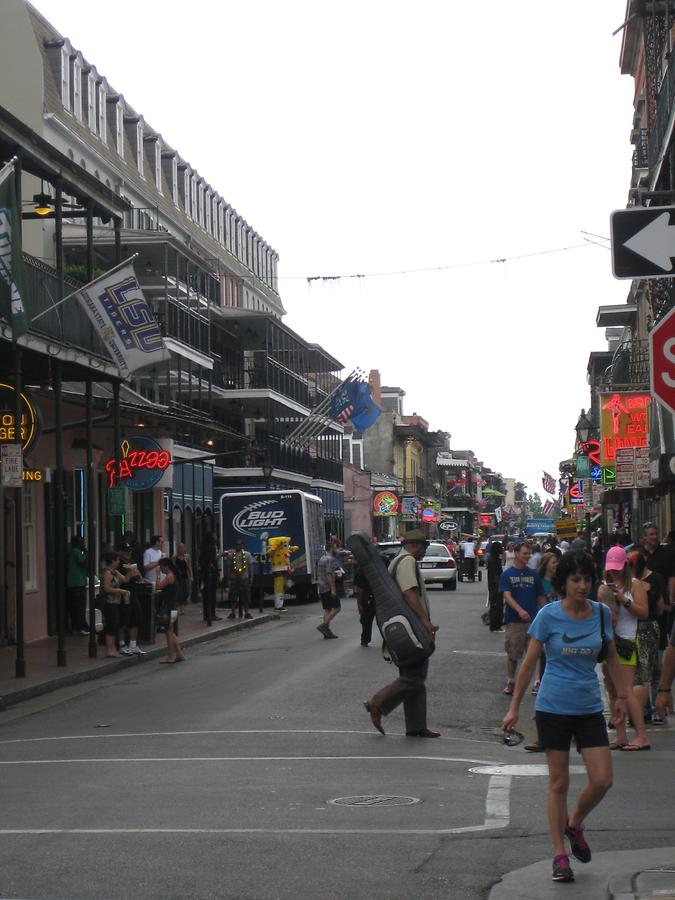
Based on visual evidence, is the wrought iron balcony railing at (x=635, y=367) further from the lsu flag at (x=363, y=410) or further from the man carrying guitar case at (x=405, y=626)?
the man carrying guitar case at (x=405, y=626)

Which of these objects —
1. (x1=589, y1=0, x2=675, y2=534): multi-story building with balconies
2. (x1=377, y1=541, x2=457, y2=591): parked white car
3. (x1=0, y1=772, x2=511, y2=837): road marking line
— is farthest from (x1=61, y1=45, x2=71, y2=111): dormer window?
(x1=0, y1=772, x2=511, y2=837): road marking line

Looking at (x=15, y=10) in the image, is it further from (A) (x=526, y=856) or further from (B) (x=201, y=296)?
(A) (x=526, y=856)

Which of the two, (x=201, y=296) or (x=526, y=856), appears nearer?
(x=526, y=856)

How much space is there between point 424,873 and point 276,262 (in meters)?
73.2

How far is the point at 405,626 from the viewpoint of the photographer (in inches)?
520

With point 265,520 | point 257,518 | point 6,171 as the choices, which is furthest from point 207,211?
point 6,171

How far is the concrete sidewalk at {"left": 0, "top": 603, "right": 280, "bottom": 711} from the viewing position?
18109 millimetres

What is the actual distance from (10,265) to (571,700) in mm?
12939

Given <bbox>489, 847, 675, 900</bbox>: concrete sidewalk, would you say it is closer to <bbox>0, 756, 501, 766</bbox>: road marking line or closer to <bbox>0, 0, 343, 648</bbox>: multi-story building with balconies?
<bbox>0, 756, 501, 766</bbox>: road marking line

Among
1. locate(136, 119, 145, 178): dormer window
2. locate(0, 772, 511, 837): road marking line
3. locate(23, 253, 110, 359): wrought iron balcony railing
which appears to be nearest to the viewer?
locate(0, 772, 511, 837): road marking line

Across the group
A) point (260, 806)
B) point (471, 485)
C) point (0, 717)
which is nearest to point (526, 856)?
point (260, 806)

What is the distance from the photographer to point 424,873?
300 inches

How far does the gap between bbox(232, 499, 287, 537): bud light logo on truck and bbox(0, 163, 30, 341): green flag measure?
23.2 m

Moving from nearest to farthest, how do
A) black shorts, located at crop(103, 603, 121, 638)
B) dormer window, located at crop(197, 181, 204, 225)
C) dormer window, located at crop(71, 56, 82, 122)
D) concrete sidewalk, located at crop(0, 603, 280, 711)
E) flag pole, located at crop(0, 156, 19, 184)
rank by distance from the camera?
concrete sidewalk, located at crop(0, 603, 280, 711), flag pole, located at crop(0, 156, 19, 184), black shorts, located at crop(103, 603, 121, 638), dormer window, located at crop(71, 56, 82, 122), dormer window, located at crop(197, 181, 204, 225)
